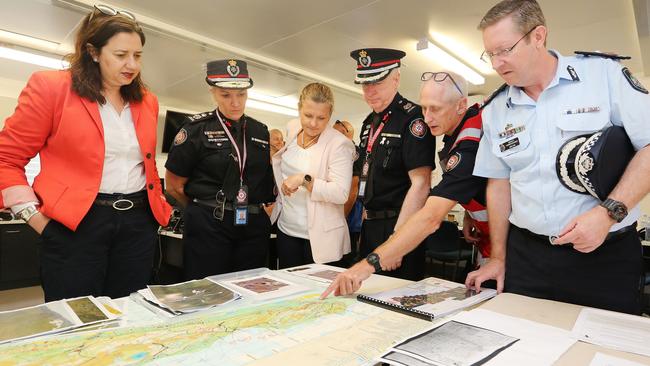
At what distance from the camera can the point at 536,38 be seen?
1.17 m

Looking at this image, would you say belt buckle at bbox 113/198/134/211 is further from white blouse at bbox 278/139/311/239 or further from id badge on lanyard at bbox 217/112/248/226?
white blouse at bbox 278/139/311/239

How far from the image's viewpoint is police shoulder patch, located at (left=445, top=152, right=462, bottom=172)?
4.51 feet

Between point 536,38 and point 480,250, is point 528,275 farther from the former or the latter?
point 536,38

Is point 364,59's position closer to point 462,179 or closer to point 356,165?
point 356,165

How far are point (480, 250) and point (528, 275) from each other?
57cm

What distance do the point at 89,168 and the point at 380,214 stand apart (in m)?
1.18

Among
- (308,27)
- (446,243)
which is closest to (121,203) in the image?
(308,27)

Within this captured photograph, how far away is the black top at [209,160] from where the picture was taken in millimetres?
1904

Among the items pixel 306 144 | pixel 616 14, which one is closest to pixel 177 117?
pixel 306 144

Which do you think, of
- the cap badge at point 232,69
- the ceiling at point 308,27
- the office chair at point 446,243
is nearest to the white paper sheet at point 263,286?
the cap badge at point 232,69

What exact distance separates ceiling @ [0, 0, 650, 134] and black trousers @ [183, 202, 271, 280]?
2.48 m

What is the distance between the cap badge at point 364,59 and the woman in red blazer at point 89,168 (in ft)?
3.24

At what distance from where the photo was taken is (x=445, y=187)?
135 cm

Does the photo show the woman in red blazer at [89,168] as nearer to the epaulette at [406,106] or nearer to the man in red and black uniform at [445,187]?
the man in red and black uniform at [445,187]
